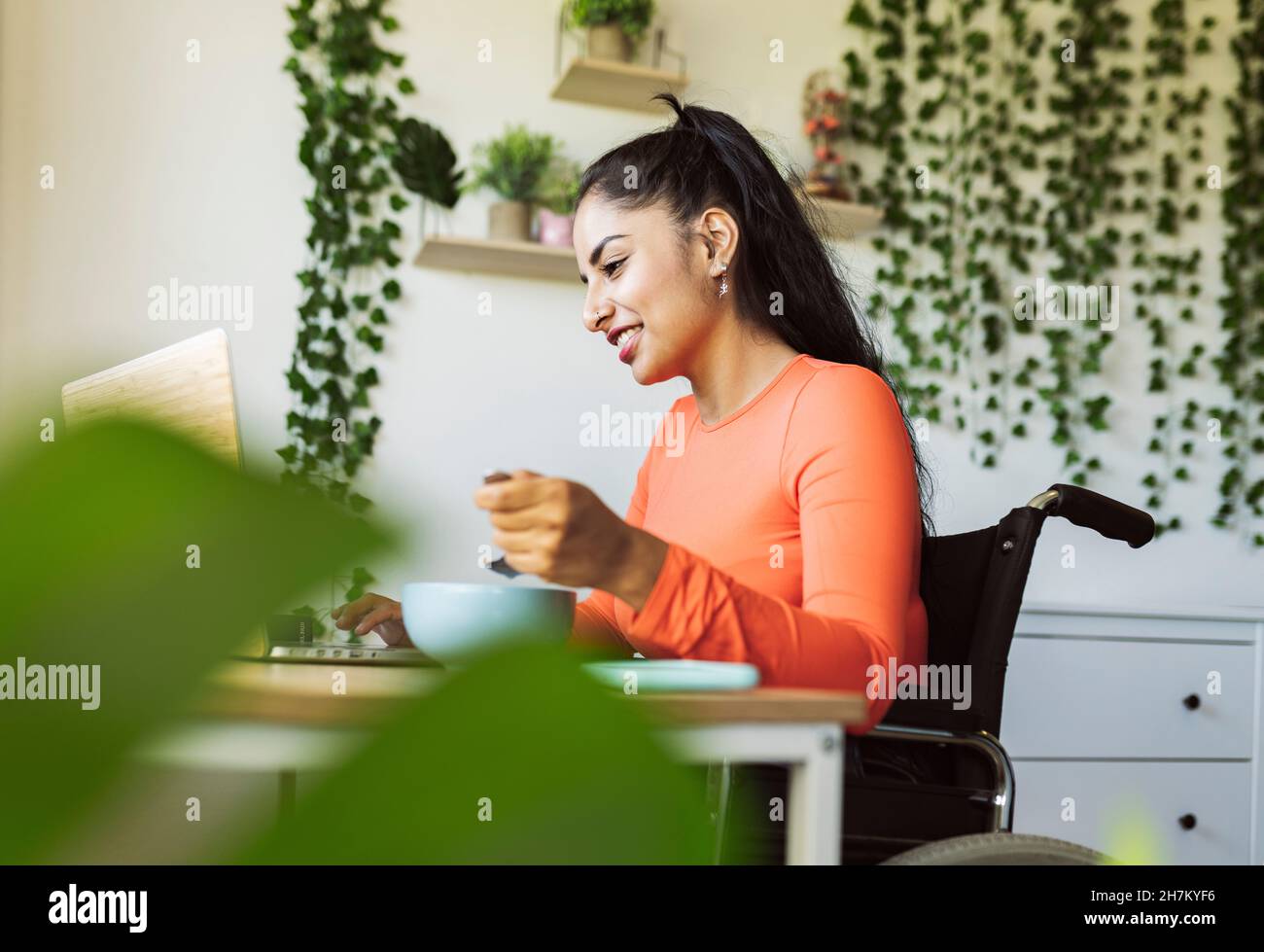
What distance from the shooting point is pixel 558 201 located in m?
2.67

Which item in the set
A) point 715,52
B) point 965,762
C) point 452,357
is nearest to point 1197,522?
point 715,52

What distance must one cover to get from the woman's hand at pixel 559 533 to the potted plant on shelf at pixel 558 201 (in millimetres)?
2061

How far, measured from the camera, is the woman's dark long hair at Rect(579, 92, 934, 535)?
1.38 meters

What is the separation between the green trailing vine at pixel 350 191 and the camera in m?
2.54

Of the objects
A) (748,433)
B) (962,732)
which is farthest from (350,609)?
(748,433)

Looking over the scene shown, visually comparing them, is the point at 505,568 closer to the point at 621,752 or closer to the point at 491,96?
the point at 621,752

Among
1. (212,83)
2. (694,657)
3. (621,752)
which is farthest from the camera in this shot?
(212,83)

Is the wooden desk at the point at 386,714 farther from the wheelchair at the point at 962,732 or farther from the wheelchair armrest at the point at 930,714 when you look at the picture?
the wheelchair armrest at the point at 930,714

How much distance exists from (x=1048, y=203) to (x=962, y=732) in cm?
239

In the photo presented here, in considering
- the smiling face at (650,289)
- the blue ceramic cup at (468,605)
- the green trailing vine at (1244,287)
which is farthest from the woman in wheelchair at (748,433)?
the green trailing vine at (1244,287)

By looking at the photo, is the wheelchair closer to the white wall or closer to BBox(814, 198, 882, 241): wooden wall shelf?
the white wall

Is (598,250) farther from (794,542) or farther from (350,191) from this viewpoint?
(350,191)

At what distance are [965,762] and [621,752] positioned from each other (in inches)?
43.2

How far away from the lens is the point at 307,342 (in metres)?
2.53
